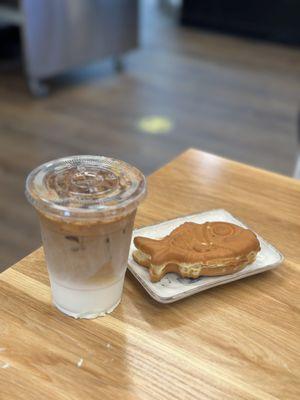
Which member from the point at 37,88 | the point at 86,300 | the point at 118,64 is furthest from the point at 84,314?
the point at 118,64

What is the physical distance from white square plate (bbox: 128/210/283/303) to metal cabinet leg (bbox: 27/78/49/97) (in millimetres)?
2038

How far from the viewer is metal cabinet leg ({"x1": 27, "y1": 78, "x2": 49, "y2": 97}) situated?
2607 mm

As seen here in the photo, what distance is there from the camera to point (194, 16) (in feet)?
12.9

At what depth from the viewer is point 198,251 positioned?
64 centimetres

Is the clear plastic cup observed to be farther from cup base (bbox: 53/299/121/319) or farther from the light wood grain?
the light wood grain

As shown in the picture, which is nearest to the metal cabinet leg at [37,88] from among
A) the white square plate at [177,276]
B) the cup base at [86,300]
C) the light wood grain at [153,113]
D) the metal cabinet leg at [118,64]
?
the light wood grain at [153,113]

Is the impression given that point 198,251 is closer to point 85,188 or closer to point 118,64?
point 85,188

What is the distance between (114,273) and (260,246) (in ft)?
0.67

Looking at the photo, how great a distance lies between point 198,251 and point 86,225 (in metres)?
0.16

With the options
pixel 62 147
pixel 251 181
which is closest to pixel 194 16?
pixel 62 147

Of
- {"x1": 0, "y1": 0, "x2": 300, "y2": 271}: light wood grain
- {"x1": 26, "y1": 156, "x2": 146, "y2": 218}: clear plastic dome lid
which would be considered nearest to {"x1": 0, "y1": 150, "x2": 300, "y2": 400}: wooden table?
{"x1": 26, "y1": 156, "x2": 146, "y2": 218}: clear plastic dome lid

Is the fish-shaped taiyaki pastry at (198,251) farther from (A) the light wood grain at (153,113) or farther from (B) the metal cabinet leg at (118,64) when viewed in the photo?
(B) the metal cabinet leg at (118,64)

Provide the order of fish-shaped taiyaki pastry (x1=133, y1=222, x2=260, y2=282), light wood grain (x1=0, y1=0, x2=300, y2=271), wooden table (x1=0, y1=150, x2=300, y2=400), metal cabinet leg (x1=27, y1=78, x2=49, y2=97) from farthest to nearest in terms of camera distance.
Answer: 1. metal cabinet leg (x1=27, y1=78, x2=49, y2=97)
2. light wood grain (x1=0, y1=0, x2=300, y2=271)
3. fish-shaped taiyaki pastry (x1=133, y1=222, x2=260, y2=282)
4. wooden table (x1=0, y1=150, x2=300, y2=400)

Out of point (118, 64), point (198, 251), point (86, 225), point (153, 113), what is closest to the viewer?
point (86, 225)
